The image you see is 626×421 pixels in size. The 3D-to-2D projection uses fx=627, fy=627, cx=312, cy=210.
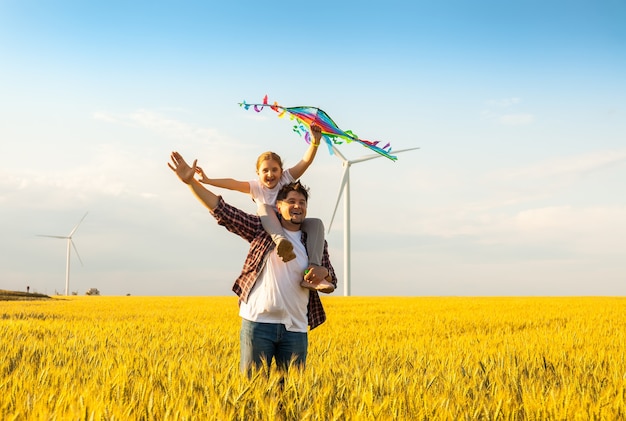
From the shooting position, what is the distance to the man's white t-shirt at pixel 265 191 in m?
5.03

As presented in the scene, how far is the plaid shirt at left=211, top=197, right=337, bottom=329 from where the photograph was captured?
4750 millimetres

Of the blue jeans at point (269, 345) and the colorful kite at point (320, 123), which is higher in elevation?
the colorful kite at point (320, 123)

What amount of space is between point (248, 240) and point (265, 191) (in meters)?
0.42

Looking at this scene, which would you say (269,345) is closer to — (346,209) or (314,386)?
(314,386)

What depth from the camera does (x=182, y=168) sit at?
464 centimetres

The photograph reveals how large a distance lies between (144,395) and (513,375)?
3.09m

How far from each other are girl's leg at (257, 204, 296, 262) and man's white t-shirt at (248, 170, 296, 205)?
13 centimetres

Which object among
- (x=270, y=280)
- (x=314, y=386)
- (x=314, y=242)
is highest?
(x=314, y=242)

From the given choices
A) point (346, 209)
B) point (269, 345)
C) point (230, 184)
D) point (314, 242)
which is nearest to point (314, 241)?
point (314, 242)

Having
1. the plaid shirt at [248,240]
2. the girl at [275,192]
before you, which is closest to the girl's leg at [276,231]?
the girl at [275,192]

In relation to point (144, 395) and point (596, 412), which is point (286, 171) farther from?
point (596, 412)

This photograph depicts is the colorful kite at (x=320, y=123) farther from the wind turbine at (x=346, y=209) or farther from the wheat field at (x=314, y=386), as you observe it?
the wind turbine at (x=346, y=209)

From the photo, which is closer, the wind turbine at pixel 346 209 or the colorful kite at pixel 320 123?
the colorful kite at pixel 320 123

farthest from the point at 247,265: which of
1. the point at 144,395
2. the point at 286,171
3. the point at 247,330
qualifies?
the point at 144,395
